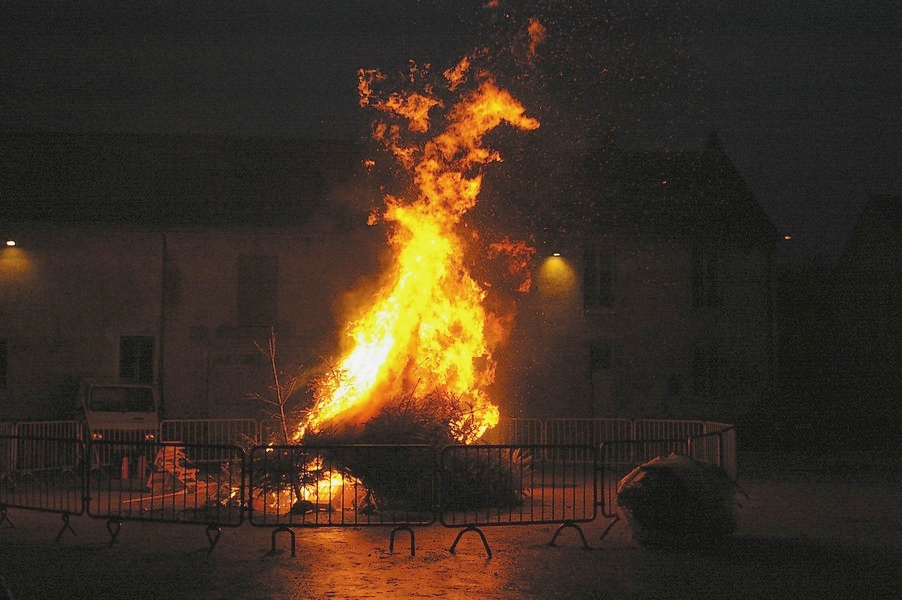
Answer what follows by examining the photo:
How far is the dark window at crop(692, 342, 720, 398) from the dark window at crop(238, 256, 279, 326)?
14.1 meters

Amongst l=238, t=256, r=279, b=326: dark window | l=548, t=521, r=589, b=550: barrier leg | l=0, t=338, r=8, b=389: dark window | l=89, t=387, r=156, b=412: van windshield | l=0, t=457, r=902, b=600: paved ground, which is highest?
l=238, t=256, r=279, b=326: dark window

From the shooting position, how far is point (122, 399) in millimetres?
22219

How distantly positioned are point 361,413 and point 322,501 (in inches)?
56.2

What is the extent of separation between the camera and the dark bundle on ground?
10570 millimetres

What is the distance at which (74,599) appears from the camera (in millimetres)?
8258

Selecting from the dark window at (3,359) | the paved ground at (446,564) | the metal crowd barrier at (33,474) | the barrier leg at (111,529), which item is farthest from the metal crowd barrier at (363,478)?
the dark window at (3,359)

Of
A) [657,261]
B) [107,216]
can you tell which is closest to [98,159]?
[107,216]

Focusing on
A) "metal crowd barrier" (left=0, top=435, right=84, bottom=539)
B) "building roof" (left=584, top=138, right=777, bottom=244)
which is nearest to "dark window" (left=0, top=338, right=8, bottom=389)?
"metal crowd barrier" (left=0, top=435, right=84, bottom=539)

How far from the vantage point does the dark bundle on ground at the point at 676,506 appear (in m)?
10.6

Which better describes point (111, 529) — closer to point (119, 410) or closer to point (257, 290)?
point (119, 410)

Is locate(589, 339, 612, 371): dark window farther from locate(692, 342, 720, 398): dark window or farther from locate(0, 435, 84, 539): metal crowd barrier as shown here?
locate(0, 435, 84, 539): metal crowd barrier

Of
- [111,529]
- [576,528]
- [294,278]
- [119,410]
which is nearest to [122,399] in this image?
[119,410]

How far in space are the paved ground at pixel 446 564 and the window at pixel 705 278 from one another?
759 inches

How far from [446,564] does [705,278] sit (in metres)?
24.4
